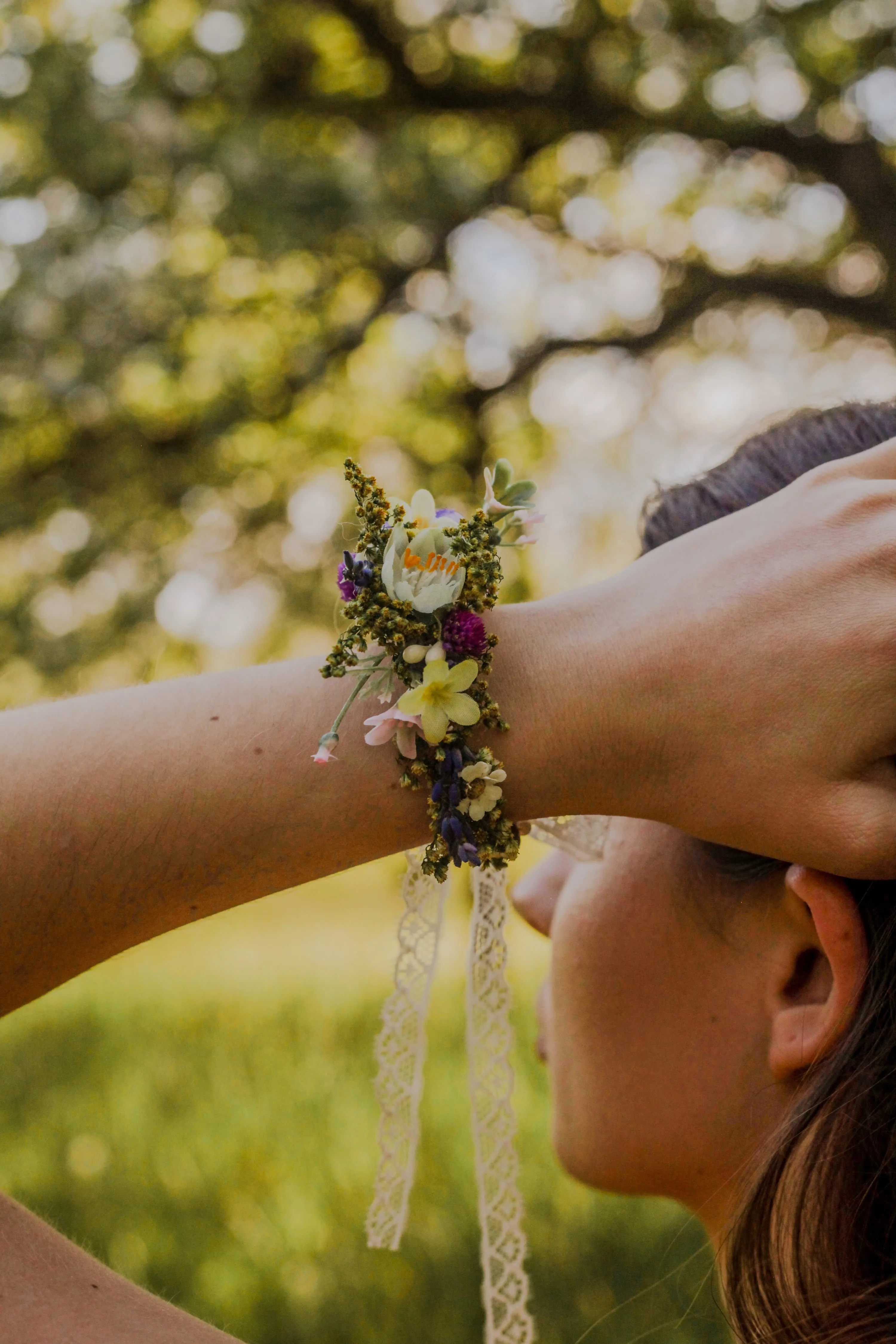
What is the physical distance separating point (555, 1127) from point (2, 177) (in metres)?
6.38

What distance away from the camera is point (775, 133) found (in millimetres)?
6129

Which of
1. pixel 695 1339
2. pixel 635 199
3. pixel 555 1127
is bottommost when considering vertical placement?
pixel 695 1339

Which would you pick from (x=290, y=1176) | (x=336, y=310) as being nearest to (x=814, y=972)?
(x=290, y=1176)

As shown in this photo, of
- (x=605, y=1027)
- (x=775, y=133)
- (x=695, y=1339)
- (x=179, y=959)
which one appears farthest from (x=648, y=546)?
(x=179, y=959)

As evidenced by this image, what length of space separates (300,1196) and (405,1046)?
2445mm

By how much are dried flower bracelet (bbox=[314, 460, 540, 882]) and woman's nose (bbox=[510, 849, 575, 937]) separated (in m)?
0.64

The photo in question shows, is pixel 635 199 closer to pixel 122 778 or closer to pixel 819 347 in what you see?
pixel 819 347

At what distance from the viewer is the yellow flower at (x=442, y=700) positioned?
3.74 ft

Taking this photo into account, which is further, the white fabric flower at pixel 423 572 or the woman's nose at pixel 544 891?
the woman's nose at pixel 544 891

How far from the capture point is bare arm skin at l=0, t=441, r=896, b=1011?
1.15 metres

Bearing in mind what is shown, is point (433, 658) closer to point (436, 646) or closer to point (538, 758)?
point (436, 646)

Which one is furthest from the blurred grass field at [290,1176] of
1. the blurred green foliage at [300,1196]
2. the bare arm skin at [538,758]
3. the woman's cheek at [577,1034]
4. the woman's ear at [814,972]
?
the bare arm skin at [538,758]

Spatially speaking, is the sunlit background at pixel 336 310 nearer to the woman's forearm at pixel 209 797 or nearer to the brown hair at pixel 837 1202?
the brown hair at pixel 837 1202

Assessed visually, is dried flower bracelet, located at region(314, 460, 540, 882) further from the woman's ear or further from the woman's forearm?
the woman's ear
